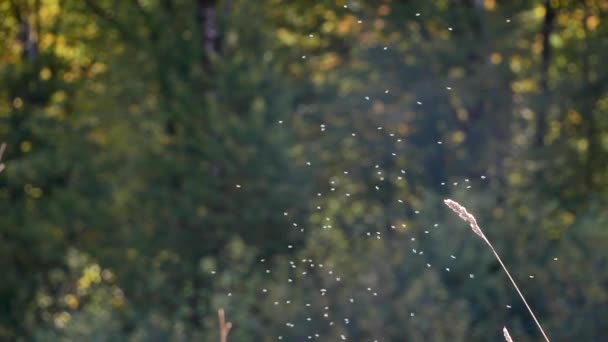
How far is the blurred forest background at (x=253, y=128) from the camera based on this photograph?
48.5 feet

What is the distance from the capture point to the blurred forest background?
1477cm

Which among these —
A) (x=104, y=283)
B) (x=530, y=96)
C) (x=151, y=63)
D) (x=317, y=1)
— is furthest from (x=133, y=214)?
(x=530, y=96)

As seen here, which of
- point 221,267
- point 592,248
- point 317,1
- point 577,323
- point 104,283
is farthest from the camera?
point 317,1

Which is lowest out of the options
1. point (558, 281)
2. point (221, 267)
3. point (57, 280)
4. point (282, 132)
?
point (57, 280)

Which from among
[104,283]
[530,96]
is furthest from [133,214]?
[530,96]

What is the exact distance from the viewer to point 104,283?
1587 centimetres

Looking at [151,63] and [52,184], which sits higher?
[151,63]

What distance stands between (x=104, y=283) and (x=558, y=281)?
6740 mm

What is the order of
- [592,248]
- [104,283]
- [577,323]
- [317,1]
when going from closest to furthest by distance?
[577,323] → [592,248] → [104,283] → [317,1]

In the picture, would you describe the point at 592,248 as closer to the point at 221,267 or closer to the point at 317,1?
the point at 221,267

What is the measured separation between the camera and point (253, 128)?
580 inches

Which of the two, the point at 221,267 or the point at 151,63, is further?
the point at 151,63

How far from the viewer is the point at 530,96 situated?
16547 millimetres

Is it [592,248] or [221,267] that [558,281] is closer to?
[592,248]
